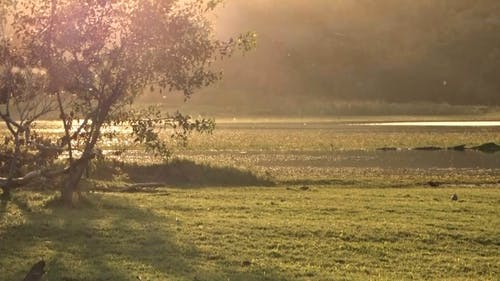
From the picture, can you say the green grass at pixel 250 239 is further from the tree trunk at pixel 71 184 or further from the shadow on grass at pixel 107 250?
the tree trunk at pixel 71 184

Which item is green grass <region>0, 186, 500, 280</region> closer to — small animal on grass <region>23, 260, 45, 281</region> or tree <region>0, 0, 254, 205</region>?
small animal on grass <region>23, 260, 45, 281</region>

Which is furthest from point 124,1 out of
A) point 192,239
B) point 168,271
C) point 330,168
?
point 330,168

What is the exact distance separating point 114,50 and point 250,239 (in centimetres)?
930

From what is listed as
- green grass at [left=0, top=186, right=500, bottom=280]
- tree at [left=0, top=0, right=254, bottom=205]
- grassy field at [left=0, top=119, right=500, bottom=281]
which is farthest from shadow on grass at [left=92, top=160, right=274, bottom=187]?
tree at [left=0, top=0, right=254, bottom=205]

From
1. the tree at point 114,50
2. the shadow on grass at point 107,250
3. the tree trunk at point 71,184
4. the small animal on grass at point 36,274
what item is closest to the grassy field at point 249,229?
the shadow on grass at point 107,250

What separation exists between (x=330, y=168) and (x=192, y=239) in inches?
1397

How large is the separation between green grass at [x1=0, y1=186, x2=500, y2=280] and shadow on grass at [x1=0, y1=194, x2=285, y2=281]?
0.10 ft

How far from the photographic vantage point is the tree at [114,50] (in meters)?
27.0

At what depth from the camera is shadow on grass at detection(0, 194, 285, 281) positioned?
18672 mm

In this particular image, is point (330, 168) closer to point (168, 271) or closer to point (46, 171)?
point (46, 171)

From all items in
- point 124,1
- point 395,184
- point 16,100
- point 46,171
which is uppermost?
point 124,1

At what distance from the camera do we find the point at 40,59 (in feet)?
88.8

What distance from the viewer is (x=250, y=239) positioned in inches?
908

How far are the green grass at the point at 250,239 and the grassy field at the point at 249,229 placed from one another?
0.04 meters
